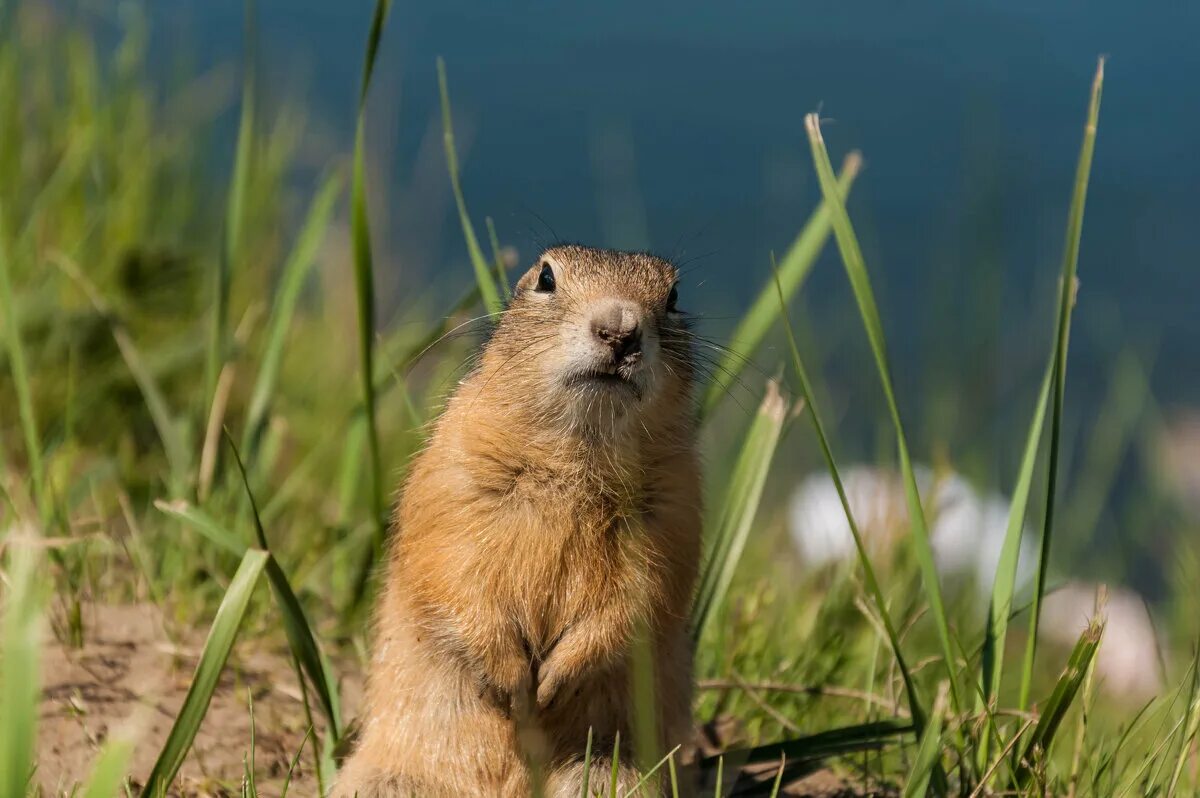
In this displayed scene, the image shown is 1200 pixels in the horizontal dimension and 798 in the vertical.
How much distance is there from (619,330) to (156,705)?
1.58m

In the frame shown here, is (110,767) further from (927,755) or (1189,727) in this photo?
(1189,727)

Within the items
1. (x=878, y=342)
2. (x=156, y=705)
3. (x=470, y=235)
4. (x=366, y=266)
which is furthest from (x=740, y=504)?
(x=156, y=705)

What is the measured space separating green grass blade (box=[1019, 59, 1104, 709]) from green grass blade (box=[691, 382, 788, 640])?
90cm

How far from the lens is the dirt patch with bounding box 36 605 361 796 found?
3197 millimetres

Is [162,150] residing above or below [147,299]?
above

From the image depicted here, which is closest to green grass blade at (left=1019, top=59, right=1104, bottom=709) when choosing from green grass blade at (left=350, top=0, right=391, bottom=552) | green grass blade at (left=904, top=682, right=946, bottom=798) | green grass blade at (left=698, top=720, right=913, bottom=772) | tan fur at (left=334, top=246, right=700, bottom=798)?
green grass blade at (left=698, top=720, right=913, bottom=772)

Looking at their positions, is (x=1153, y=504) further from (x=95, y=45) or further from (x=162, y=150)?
(x=95, y=45)

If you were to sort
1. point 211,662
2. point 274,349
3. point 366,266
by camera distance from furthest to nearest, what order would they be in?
1. point 274,349
2. point 366,266
3. point 211,662

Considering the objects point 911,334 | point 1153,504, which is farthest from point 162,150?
point 911,334

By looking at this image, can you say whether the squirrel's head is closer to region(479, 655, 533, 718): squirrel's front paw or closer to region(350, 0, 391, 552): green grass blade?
region(350, 0, 391, 552): green grass blade

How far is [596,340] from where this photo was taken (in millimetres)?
3023

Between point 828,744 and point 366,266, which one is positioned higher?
point 366,266

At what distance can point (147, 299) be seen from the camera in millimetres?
5504

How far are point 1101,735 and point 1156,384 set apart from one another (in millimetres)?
11339
